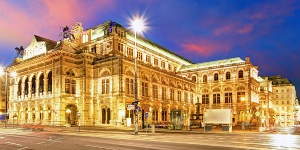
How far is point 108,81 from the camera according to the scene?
5778 cm

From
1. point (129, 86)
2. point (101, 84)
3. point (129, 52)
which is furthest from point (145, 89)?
point (129, 52)

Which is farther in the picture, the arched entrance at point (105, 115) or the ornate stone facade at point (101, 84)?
the arched entrance at point (105, 115)

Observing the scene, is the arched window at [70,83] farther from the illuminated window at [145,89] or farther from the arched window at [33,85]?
the illuminated window at [145,89]

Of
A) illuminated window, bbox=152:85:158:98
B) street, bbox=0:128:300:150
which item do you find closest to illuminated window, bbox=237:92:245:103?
illuminated window, bbox=152:85:158:98

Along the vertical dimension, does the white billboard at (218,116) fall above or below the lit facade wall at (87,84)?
below

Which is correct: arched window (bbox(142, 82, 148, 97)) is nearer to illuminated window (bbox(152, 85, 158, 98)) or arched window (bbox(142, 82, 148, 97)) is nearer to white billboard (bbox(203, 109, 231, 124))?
illuminated window (bbox(152, 85, 158, 98))

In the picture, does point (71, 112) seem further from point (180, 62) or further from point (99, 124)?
point (180, 62)

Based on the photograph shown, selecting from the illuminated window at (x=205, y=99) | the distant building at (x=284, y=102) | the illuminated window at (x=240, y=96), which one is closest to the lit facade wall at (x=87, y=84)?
the illuminated window at (x=205, y=99)

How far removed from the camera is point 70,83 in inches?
2265

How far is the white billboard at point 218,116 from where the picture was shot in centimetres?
4078

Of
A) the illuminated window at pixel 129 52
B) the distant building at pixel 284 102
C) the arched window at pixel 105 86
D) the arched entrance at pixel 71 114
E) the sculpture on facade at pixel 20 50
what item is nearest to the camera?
the arched entrance at pixel 71 114

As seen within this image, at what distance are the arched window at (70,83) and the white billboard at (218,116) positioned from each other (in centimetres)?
2817

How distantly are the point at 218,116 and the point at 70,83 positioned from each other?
3058cm

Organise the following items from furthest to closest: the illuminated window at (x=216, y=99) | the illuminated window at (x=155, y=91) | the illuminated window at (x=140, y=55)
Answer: the illuminated window at (x=216, y=99) → the illuminated window at (x=140, y=55) → the illuminated window at (x=155, y=91)
